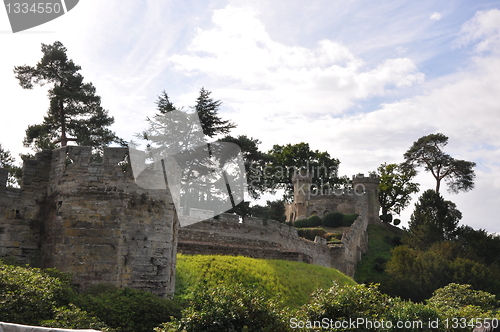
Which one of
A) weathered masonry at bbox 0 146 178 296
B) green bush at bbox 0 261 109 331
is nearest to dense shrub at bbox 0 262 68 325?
green bush at bbox 0 261 109 331

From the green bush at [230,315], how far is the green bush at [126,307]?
213 centimetres

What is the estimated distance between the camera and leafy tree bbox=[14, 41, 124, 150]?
29438 mm

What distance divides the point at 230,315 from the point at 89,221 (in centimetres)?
587

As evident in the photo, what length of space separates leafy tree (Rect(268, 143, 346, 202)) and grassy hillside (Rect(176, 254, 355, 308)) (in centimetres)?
3658

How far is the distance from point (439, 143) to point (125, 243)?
51002mm

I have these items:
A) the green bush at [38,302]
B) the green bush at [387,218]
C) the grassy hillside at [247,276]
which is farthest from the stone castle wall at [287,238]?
the green bush at [38,302]

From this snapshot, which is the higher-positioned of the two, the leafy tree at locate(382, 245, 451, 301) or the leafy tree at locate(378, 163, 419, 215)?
the leafy tree at locate(378, 163, 419, 215)

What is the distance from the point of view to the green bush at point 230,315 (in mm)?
9242

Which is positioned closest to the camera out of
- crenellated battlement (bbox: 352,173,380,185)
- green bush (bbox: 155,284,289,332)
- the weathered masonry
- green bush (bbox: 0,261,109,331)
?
green bush (bbox: 155,284,289,332)

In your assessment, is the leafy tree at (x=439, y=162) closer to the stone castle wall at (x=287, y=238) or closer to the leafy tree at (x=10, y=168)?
the stone castle wall at (x=287, y=238)

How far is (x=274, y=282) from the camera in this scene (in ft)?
63.2

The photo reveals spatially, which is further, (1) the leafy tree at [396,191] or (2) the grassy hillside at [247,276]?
(1) the leafy tree at [396,191]

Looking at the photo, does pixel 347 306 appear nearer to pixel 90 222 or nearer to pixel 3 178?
pixel 90 222

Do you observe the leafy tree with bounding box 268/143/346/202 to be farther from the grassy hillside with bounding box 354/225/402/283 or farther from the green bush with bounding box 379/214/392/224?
the grassy hillside with bounding box 354/225/402/283
